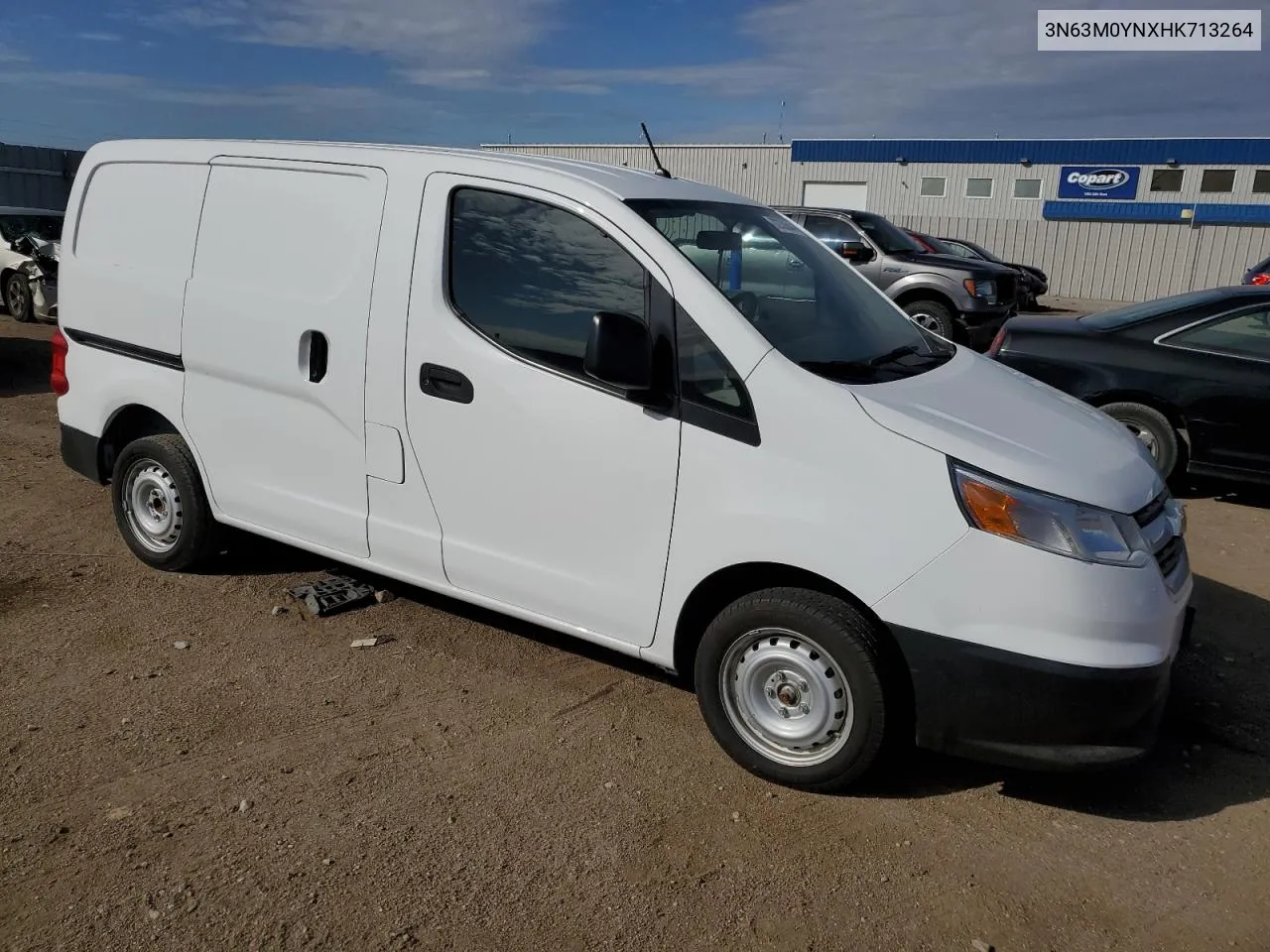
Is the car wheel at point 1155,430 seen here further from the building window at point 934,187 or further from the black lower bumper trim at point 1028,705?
the building window at point 934,187

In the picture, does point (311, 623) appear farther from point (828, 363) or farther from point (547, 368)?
point (828, 363)

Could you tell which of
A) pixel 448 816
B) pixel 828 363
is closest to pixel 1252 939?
pixel 828 363

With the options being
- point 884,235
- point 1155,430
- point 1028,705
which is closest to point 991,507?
point 1028,705

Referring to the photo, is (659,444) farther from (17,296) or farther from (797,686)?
(17,296)

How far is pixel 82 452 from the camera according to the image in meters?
5.21

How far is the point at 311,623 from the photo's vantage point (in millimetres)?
4617

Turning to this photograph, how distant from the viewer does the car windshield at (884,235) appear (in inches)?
543

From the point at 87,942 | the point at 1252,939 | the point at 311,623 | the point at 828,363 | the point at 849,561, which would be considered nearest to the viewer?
the point at 87,942

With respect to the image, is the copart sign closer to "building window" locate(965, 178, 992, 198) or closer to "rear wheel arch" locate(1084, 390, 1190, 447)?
"building window" locate(965, 178, 992, 198)

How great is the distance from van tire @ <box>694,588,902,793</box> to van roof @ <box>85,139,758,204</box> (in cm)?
159

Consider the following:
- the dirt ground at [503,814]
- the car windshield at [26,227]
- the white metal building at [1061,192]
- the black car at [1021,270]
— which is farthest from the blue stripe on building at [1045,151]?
the dirt ground at [503,814]

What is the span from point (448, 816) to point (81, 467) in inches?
126

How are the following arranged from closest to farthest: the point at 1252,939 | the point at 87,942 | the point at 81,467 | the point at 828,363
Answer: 1. the point at 87,942
2. the point at 1252,939
3. the point at 828,363
4. the point at 81,467

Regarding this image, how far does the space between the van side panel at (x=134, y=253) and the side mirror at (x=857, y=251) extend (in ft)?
32.6
